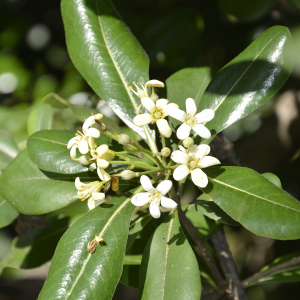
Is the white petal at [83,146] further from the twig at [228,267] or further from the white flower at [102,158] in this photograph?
the twig at [228,267]

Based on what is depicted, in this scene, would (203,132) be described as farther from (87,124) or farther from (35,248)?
(35,248)

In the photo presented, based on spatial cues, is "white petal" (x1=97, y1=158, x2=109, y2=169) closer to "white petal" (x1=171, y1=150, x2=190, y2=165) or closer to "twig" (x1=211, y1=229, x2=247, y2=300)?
"white petal" (x1=171, y1=150, x2=190, y2=165)

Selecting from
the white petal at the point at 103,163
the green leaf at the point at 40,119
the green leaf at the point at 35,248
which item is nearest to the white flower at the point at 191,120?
the white petal at the point at 103,163

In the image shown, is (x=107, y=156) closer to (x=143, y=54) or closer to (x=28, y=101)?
(x=143, y=54)

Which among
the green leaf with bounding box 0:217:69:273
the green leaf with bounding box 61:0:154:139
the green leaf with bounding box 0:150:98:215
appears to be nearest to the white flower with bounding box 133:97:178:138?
the green leaf with bounding box 61:0:154:139

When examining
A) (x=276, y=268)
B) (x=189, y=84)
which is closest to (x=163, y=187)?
(x=189, y=84)

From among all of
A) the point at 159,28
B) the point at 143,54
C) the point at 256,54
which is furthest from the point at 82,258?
the point at 159,28
